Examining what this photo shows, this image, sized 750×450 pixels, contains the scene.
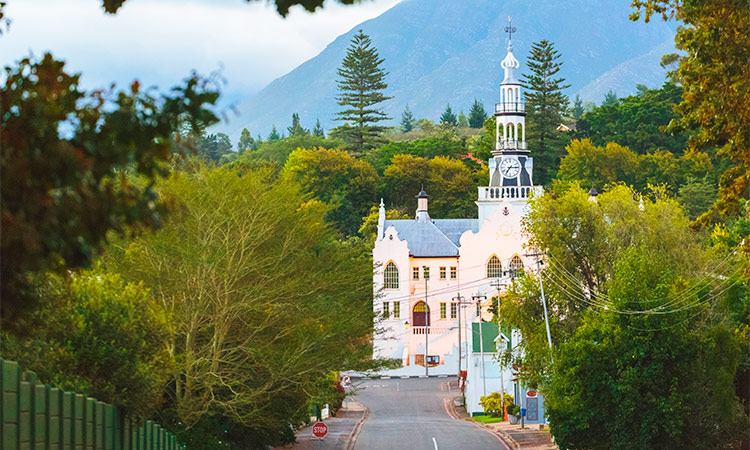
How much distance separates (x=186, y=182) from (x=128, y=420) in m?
12.3

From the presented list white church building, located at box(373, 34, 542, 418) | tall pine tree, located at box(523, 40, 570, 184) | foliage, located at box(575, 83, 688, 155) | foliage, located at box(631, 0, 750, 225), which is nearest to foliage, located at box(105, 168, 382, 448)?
foliage, located at box(631, 0, 750, 225)

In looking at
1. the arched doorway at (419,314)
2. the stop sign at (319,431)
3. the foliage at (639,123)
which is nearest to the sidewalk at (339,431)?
the stop sign at (319,431)

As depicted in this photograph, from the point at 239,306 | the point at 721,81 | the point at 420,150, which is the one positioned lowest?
the point at 239,306

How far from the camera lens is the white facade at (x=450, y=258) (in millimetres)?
89375

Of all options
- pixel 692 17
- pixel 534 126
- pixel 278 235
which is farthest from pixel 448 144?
pixel 692 17

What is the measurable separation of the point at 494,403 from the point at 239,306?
98.4 ft

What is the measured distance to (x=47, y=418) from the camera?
1484 centimetres

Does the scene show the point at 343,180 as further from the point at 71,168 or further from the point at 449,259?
the point at 71,168

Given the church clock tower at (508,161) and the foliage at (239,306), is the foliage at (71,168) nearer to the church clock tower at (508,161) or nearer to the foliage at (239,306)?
the foliage at (239,306)

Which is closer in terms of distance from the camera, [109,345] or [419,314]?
[109,345]

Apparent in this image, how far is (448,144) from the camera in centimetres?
12506

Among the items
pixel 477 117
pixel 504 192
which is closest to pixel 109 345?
pixel 504 192

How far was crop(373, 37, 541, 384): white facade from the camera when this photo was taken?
89375 millimetres

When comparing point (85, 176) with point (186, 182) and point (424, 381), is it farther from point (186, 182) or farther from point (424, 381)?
point (424, 381)
